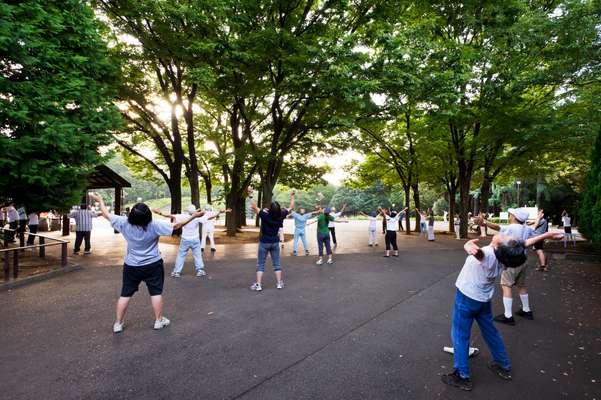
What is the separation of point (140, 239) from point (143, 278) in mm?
576

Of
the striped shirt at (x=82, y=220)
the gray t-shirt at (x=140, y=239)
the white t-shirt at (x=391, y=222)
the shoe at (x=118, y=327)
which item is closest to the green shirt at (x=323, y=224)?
the white t-shirt at (x=391, y=222)

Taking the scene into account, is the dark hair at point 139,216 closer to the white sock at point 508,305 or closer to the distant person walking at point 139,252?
the distant person walking at point 139,252

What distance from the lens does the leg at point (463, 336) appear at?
3166 millimetres

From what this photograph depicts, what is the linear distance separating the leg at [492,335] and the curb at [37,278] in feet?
29.3

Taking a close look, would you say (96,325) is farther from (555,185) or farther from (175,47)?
(555,185)

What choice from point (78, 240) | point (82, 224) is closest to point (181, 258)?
point (82, 224)

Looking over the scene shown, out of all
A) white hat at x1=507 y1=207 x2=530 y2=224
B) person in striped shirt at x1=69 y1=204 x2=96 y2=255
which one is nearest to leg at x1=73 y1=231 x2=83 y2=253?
person in striped shirt at x1=69 y1=204 x2=96 y2=255

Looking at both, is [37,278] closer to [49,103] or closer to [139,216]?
[49,103]

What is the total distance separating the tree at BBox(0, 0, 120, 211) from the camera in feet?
21.1

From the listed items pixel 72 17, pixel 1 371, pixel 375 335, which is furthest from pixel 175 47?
pixel 375 335

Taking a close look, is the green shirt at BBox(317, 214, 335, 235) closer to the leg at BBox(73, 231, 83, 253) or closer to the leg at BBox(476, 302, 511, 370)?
the leg at BBox(476, 302, 511, 370)

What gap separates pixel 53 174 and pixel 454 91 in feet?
40.7

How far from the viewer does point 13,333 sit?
429 cm

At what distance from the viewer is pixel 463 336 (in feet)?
10.5
